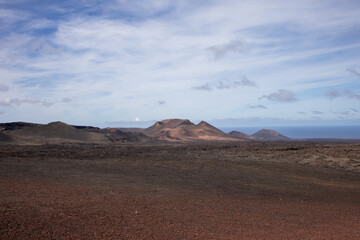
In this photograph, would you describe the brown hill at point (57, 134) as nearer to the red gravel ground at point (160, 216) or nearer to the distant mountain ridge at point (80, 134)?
the distant mountain ridge at point (80, 134)

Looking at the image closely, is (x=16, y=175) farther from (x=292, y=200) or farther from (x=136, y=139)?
(x=136, y=139)

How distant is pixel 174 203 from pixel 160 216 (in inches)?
78.5

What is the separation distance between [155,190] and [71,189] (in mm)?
3539

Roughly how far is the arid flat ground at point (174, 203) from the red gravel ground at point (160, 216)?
0.03 metres

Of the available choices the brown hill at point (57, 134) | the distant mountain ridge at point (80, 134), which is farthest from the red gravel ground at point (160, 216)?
the brown hill at point (57, 134)

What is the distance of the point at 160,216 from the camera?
10086 mm

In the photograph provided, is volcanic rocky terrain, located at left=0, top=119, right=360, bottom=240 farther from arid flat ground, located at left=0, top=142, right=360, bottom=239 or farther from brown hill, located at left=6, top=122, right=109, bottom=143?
brown hill, located at left=6, top=122, right=109, bottom=143

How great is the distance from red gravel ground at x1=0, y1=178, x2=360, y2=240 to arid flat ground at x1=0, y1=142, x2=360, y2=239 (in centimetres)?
3

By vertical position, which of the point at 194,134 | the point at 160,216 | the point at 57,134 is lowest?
the point at 160,216

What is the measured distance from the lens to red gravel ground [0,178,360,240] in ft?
27.6

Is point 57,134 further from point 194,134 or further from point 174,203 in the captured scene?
point 174,203

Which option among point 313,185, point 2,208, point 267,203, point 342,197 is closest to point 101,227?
point 2,208

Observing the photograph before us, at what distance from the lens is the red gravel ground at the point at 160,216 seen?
8398 mm

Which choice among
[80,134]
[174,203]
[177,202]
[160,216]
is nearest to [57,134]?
[80,134]
